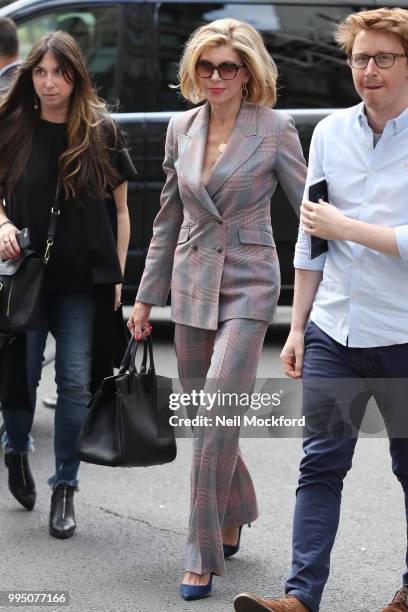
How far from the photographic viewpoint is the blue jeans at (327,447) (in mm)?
4020

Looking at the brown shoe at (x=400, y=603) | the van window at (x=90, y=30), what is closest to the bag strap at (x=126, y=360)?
the brown shoe at (x=400, y=603)

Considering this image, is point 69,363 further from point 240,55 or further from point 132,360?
point 240,55

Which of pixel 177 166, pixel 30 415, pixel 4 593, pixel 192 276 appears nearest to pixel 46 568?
pixel 4 593

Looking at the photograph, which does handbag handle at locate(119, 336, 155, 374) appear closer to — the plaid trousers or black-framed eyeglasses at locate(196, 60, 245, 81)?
the plaid trousers

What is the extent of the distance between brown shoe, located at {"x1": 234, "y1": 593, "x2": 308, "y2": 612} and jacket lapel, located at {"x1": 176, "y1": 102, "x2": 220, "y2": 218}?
129 cm

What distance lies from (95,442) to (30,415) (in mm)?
705

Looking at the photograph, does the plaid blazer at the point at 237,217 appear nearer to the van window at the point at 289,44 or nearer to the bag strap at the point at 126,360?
the bag strap at the point at 126,360

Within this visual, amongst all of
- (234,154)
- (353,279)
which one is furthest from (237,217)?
(353,279)

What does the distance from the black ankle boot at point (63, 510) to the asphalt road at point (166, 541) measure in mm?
47

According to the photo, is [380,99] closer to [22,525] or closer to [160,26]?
[22,525]

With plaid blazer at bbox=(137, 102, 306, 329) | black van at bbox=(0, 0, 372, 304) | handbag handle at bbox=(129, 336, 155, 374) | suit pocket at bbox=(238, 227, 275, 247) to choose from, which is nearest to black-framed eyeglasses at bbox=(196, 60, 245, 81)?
plaid blazer at bbox=(137, 102, 306, 329)

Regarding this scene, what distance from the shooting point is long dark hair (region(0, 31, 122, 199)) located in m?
5.12

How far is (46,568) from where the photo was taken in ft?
15.8

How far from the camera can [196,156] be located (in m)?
4.66
